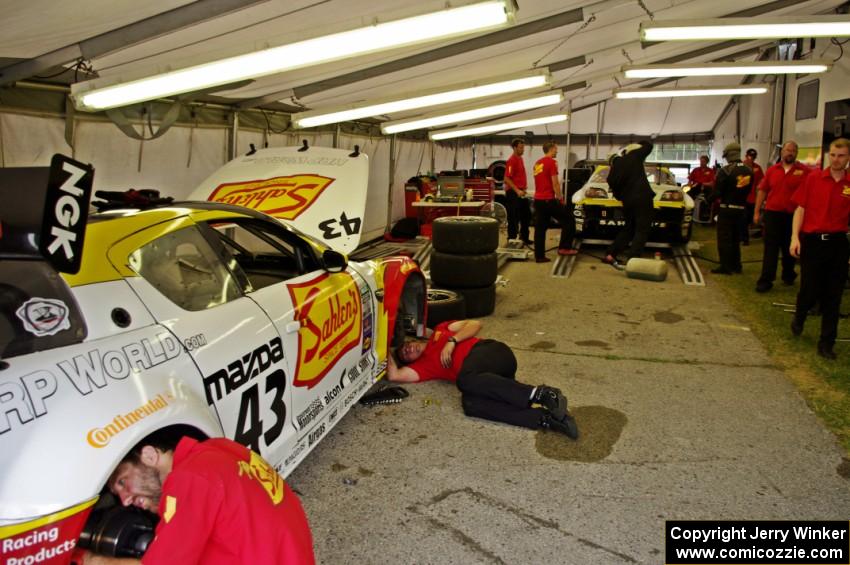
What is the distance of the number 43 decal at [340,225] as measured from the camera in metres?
5.13

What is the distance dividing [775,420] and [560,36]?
530cm

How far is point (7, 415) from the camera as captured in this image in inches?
65.1

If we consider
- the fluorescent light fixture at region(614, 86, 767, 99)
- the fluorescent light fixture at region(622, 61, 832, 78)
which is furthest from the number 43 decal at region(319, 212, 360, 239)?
the fluorescent light fixture at region(614, 86, 767, 99)

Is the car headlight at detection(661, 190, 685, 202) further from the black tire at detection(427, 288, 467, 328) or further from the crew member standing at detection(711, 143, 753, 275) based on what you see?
the black tire at detection(427, 288, 467, 328)

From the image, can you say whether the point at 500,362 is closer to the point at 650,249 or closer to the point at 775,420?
the point at 775,420

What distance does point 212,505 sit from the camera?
1642 mm

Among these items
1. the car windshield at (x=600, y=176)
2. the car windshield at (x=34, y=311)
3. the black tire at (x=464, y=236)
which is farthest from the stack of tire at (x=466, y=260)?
the car windshield at (x=600, y=176)

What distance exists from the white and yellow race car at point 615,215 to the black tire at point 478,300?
15.7 feet

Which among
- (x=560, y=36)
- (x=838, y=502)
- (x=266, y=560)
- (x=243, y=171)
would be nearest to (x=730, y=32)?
(x=560, y=36)

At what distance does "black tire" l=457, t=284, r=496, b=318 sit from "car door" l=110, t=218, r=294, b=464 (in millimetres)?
3905

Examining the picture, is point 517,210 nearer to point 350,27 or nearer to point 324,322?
point 350,27

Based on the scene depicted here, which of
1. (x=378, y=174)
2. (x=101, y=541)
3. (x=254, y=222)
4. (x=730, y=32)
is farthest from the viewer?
(x=378, y=174)

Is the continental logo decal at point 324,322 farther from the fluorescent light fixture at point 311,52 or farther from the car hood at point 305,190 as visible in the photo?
the fluorescent light fixture at point 311,52

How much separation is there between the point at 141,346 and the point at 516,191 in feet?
32.5
